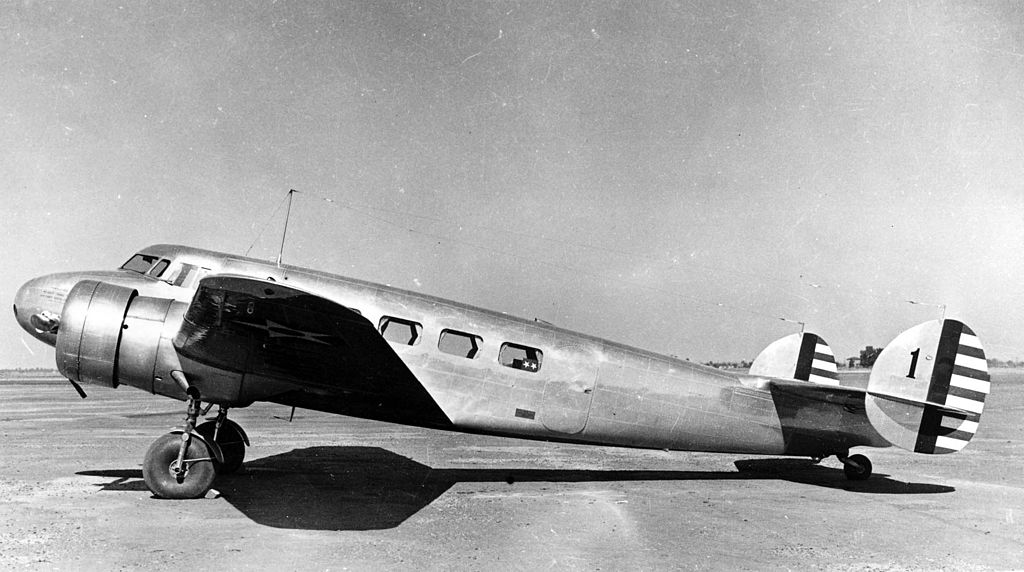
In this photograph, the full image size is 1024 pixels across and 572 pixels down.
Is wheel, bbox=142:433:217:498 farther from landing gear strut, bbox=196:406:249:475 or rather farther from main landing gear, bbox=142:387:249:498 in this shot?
landing gear strut, bbox=196:406:249:475

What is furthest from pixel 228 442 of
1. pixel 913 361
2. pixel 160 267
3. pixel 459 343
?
pixel 913 361

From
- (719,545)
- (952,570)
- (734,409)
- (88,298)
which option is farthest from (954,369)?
(88,298)

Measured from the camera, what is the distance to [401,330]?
332 inches

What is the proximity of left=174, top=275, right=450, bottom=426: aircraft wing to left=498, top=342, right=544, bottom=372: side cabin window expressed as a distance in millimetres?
1128

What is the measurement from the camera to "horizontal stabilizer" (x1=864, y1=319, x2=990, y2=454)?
9109 millimetres

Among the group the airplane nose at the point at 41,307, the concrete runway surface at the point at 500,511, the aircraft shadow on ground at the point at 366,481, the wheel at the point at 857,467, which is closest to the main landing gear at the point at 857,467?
the wheel at the point at 857,467

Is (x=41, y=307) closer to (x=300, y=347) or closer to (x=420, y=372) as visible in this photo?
(x=300, y=347)

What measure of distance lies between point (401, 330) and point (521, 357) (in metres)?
1.66

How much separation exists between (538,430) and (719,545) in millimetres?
2901

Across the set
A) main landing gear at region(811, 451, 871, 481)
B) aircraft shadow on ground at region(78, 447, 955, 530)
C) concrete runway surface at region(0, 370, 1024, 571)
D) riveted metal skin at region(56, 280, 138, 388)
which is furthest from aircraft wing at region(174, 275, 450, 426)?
main landing gear at region(811, 451, 871, 481)

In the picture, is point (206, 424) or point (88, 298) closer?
point (88, 298)

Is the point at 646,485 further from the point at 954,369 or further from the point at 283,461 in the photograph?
the point at 283,461

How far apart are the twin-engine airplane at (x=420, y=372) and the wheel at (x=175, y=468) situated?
15 millimetres

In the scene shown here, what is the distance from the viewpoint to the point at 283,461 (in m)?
10.6
